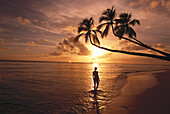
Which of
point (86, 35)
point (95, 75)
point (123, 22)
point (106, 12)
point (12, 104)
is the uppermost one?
point (106, 12)

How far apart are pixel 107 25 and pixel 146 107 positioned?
1396cm

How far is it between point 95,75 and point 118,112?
4.43 metres

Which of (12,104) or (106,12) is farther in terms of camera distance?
(106,12)

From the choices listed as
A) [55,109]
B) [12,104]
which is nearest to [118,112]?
[55,109]

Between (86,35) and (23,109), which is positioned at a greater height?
(86,35)

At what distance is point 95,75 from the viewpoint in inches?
383

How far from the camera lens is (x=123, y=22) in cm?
1852

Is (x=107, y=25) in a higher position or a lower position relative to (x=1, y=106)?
higher

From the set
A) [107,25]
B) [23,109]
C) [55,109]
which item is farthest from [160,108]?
[107,25]

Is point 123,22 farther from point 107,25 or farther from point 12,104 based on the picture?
point 12,104

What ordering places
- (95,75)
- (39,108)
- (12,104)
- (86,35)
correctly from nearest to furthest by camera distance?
(39,108), (12,104), (95,75), (86,35)

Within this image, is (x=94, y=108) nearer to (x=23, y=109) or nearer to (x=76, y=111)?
(x=76, y=111)

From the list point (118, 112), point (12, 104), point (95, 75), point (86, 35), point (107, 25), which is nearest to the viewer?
point (118, 112)

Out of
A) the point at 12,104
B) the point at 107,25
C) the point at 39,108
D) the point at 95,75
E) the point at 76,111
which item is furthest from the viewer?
the point at 107,25
